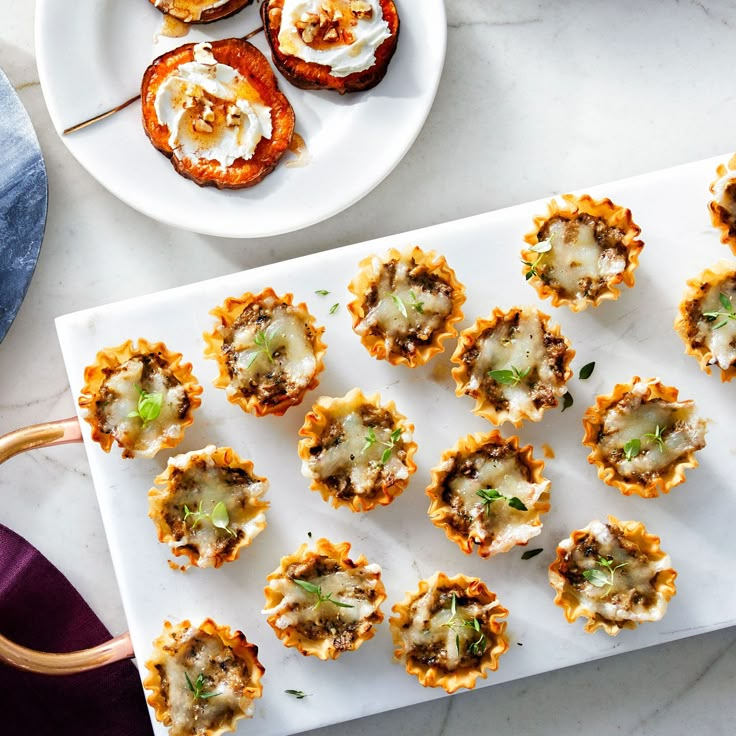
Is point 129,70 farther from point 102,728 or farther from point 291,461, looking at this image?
point 102,728

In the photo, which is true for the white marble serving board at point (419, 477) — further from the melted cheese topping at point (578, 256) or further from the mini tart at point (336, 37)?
the mini tart at point (336, 37)

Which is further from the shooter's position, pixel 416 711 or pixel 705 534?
pixel 416 711

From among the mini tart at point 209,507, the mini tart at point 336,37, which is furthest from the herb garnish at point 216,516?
the mini tart at point 336,37

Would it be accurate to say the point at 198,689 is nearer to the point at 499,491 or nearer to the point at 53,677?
the point at 53,677

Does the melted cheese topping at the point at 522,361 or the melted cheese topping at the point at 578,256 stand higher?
the melted cheese topping at the point at 578,256

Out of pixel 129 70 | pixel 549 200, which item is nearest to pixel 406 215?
pixel 549 200

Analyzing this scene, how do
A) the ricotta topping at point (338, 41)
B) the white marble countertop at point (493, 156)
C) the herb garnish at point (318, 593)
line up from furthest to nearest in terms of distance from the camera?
the white marble countertop at point (493, 156)
the ricotta topping at point (338, 41)
the herb garnish at point (318, 593)

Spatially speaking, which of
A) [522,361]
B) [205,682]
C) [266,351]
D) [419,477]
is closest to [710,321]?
[522,361]

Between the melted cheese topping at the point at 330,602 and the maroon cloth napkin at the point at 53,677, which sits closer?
the melted cheese topping at the point at 330,602
